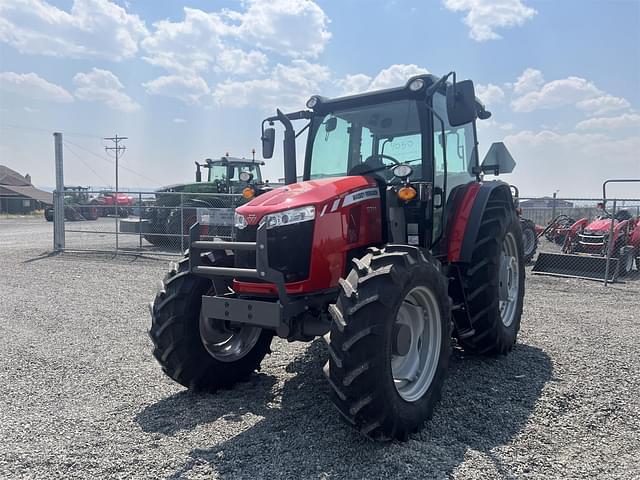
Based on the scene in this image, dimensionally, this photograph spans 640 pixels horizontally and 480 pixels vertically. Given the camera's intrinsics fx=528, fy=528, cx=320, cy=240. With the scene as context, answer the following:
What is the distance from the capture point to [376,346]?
10.4ft

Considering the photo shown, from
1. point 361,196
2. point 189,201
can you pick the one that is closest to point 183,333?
point 361,196

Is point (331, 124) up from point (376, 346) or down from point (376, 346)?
up

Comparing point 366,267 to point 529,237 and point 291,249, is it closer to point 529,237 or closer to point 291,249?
point 291,249

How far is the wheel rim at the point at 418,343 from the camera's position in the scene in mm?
3703

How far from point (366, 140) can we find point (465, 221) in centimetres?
117

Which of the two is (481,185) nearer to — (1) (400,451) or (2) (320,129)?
(2) (320,129)

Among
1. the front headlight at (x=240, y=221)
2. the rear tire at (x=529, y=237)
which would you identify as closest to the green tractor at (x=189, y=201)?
the rear tire at (x=529, y=237)

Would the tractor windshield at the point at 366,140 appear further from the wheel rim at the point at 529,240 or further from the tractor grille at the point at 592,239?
the wheel rim at the point at 529,240

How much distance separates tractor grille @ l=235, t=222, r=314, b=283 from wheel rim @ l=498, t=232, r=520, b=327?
2493mm

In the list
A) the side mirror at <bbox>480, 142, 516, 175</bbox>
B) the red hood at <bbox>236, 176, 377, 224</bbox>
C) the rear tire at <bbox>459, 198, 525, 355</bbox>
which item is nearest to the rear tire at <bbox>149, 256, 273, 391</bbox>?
the red hood at <bbox>236, 176, 377, 224</bbox>

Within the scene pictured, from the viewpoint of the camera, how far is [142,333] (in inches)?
248

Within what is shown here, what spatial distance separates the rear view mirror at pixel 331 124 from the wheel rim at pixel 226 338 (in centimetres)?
188

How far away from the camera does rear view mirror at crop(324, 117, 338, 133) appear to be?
498cm

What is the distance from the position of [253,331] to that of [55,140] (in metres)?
12.0
